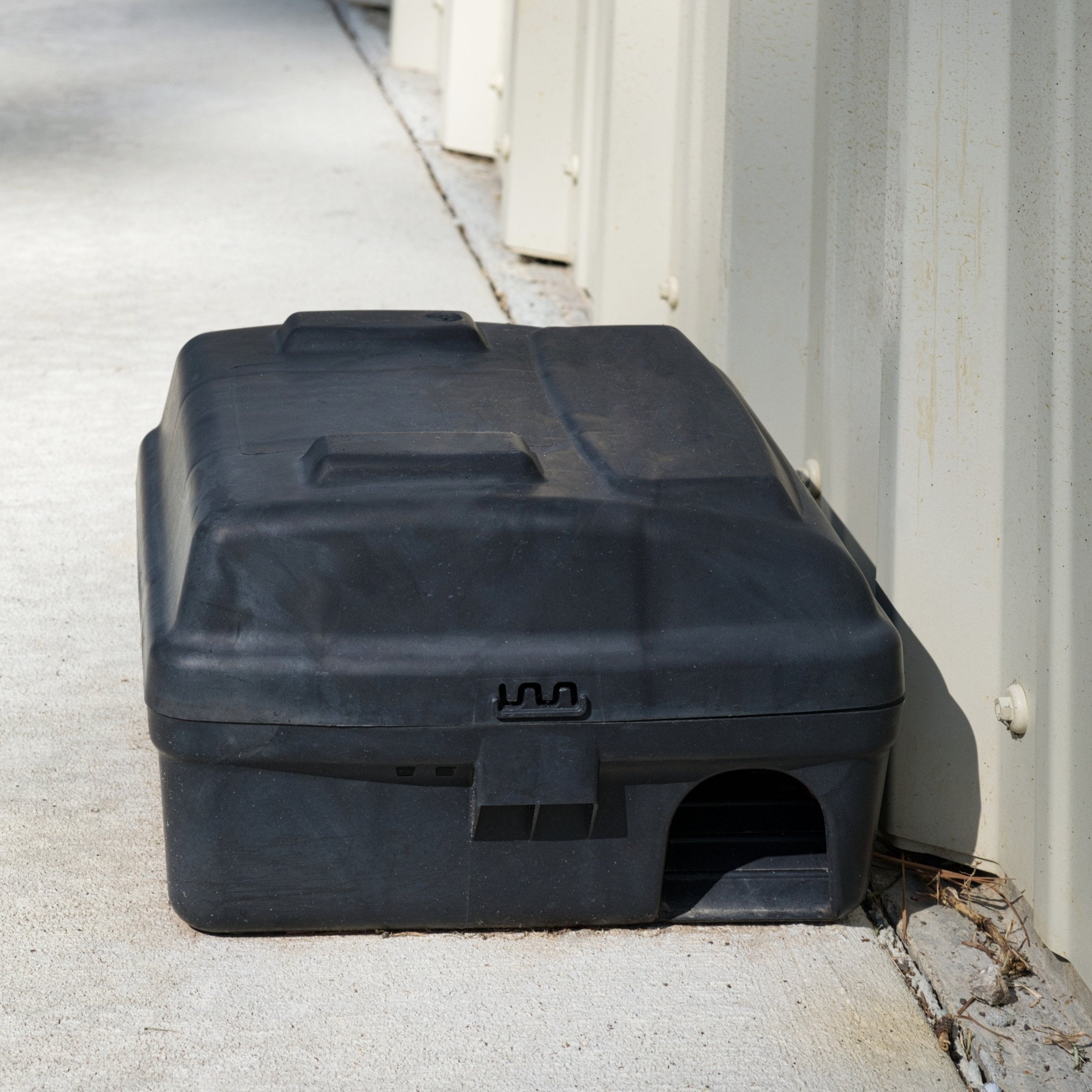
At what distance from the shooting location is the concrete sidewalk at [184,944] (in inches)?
63.8

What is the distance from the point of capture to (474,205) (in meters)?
5.47

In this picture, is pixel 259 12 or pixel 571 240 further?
pixel 259 12

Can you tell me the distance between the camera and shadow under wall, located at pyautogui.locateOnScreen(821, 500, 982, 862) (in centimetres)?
195

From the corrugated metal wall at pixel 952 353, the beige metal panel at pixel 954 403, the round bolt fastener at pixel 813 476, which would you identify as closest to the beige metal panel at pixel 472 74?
the corrugated metal wall at pixel 952 353

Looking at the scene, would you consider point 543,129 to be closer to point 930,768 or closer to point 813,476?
point 813,476

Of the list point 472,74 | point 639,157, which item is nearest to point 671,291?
point 639,157

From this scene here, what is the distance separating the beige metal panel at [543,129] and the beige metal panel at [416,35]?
118 inches

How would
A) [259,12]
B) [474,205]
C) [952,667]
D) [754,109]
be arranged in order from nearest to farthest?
[952,667]
[754,109]
[474,205]
[259,12]

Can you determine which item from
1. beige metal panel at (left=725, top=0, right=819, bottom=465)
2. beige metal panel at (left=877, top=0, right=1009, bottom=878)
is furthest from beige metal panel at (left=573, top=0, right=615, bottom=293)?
beige metal panel at (left=877, top=0, right=1009, bottom=878)

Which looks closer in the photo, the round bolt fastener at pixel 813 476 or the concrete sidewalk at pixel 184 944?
the concrete sidewalk at pixel 184 944

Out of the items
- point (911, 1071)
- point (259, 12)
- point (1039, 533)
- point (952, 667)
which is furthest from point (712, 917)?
point (259, 12)

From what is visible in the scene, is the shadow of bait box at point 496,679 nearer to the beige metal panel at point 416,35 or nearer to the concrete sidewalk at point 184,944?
the concrete sidewalk at point 184,944

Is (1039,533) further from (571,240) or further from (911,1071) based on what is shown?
(571,240)

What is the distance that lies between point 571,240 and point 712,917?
3.19 meters
